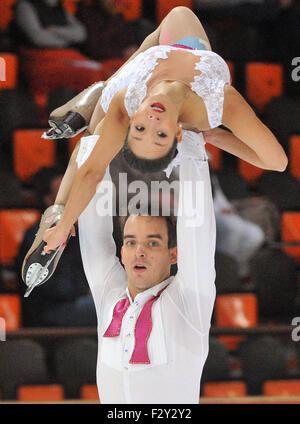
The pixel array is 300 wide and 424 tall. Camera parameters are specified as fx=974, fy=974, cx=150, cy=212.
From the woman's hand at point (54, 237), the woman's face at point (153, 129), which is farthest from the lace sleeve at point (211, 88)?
the woman's hand at point (54, 237)

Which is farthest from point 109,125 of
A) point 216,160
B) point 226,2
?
point 226,2

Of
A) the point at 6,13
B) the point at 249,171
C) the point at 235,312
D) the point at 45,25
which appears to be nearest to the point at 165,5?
the point at 45,25

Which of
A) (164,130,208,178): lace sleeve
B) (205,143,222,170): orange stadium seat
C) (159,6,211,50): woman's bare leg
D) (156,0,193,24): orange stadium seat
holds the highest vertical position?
(156,0,193,24): orange stadium seat

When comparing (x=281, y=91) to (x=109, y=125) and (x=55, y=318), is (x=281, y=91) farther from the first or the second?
(x=109, y=125)

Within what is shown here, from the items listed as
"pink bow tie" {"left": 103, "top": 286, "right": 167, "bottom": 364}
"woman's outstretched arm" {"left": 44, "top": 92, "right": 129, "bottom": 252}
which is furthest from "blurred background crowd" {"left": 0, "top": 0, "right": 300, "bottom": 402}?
"woman's outstretched arm" {"left": 44, "top": 92, "right": 129, "bottom": 252}

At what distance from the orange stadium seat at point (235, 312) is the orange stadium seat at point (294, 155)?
2.89 feet

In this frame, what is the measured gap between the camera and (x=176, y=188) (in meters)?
4.04

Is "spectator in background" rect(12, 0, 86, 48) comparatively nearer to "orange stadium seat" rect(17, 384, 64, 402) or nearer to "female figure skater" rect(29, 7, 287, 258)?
"orange stadium seat" rect(17, 384, 64, 402)

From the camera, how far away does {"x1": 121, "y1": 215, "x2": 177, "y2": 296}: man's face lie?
2.74 meters

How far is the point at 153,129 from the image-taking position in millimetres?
2477

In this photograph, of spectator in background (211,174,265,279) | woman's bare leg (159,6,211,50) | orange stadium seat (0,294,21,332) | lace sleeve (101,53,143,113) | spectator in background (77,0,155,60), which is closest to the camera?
lace sleeve (101,53,143,113)

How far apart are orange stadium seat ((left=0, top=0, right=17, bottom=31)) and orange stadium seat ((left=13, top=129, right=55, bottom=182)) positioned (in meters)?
0.58

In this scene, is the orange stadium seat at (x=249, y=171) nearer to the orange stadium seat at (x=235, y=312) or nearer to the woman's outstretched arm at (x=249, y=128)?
the orange stadium seat at (x=235, y=312)

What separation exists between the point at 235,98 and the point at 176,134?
0.22 meters
